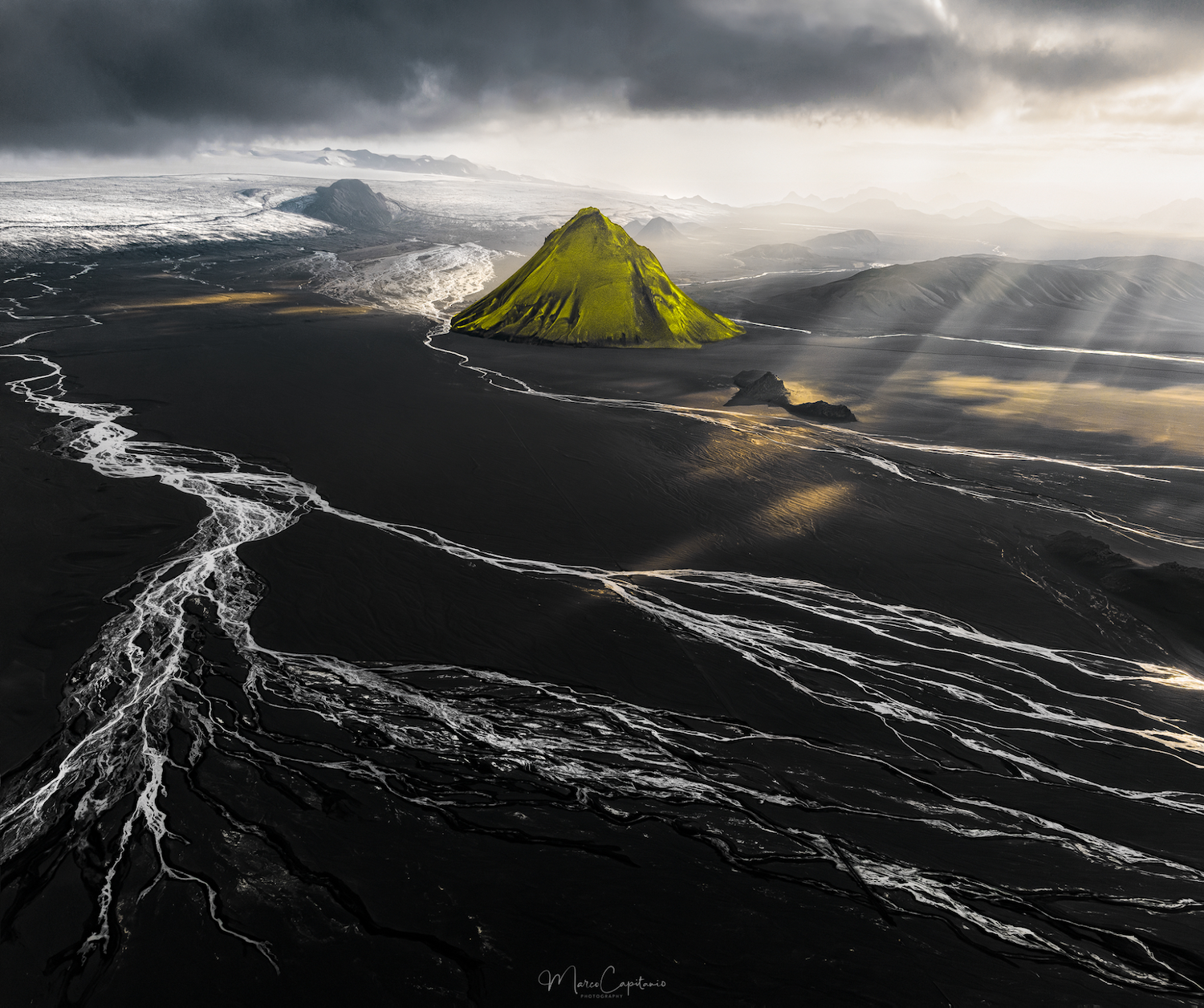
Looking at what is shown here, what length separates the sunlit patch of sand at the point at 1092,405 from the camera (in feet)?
128

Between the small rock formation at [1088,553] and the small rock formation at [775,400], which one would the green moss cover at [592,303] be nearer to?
the small rock formation at [775,400]

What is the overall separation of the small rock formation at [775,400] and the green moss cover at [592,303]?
1823cm

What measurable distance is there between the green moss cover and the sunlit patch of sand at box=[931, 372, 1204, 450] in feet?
81.7

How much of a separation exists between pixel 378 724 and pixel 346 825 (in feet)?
8.77

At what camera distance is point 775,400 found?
42594 millimetres

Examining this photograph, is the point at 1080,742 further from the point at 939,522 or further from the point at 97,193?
the point at 97,193

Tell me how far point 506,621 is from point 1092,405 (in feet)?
153

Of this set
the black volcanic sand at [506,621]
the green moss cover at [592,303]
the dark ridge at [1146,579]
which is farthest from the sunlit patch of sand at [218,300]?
the dark ridge at [1146,579]

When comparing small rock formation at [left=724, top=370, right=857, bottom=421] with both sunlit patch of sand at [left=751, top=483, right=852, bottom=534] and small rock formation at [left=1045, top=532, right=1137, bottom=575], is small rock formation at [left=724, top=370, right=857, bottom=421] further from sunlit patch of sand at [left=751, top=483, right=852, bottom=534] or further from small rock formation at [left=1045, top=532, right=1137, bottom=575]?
small rock formation at [left=1045, top=532, right=1137, bottom=575]

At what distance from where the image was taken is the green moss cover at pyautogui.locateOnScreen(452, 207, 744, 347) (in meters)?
60.8

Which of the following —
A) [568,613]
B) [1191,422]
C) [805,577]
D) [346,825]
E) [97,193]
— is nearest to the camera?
[346,825]

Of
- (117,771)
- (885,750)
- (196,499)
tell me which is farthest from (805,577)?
(196,499)

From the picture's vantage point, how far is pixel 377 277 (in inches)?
4018

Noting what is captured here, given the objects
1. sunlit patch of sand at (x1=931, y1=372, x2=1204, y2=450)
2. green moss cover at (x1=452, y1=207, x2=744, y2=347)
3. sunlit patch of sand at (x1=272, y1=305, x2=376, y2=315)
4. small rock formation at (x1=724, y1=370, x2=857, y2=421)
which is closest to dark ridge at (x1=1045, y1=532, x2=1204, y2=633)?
small rock formation at (x1=724, y1=370, x2=857, y2=421)
